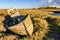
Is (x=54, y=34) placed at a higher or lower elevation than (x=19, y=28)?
lower

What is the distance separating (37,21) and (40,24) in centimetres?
78

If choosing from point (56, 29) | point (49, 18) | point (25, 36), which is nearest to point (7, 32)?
point (25, 36)

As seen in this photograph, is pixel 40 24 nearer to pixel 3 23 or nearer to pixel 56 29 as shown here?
pixel 56 29

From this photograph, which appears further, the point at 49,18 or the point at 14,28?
the point at 49,18

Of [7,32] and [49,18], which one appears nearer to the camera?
[7,32]

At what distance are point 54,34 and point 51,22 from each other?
3913 millimetres

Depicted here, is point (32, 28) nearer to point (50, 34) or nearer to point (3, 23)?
point (50, 34)

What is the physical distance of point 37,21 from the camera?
1777 cm

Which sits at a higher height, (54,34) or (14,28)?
(14,28)

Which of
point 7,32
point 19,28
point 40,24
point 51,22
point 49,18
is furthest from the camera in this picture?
point 49,18

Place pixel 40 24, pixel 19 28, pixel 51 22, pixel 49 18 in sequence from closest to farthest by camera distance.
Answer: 1. pixel 19 28
2. pixel 40 24
3. pixel 51 22
4. pixel 49 18

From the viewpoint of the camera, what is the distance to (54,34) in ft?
50.9

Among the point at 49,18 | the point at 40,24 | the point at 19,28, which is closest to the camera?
the point at 19,28

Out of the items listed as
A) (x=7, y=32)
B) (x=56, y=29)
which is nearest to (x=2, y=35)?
(x=7, y=32)
